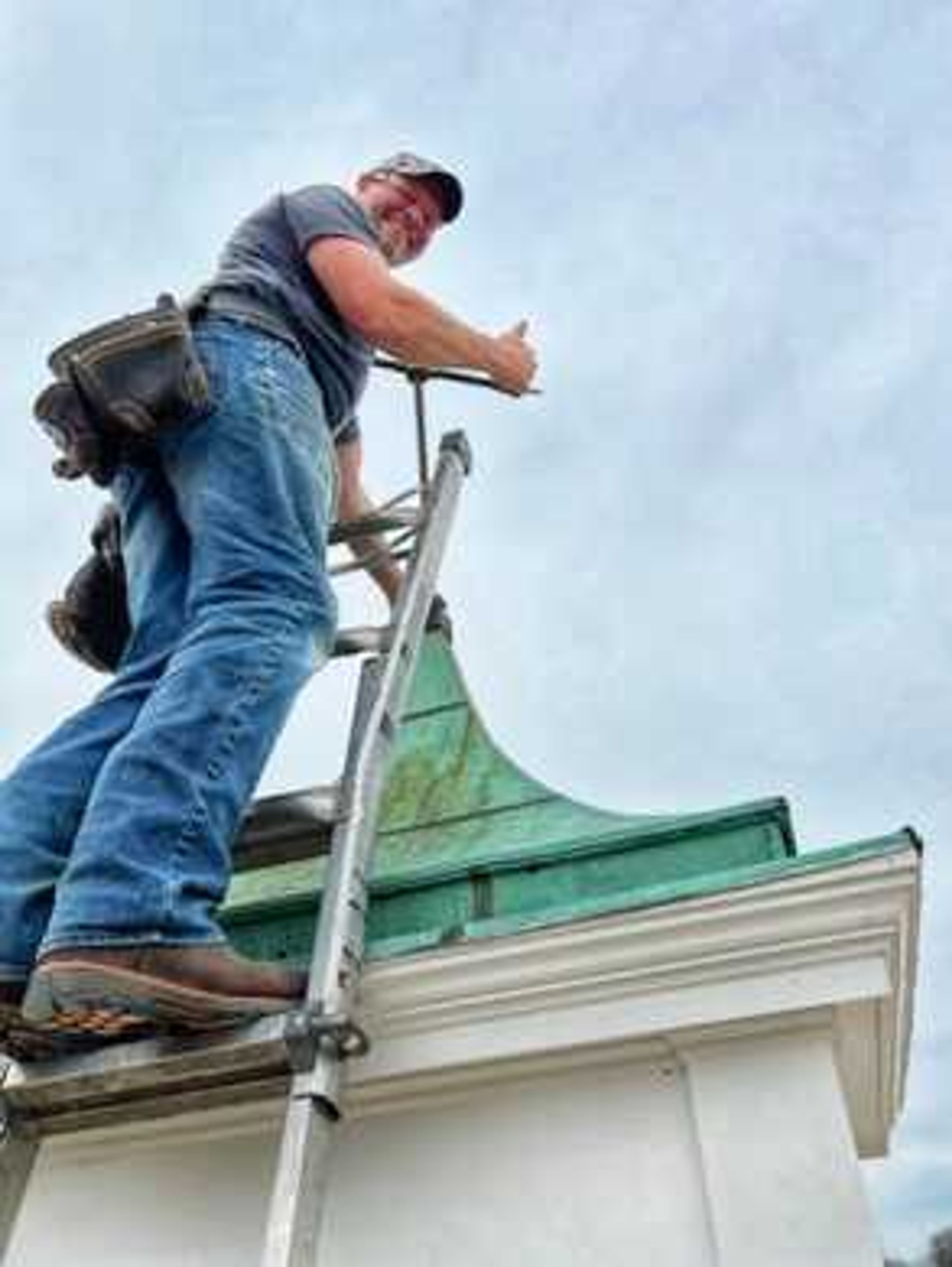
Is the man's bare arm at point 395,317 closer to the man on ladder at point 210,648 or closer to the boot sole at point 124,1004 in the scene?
the man on ladder at point 210,648

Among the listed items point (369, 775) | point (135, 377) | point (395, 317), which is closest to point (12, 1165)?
point (369, 775)

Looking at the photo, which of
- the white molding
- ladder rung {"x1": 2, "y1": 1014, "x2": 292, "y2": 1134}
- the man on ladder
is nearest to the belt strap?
the man on ladder

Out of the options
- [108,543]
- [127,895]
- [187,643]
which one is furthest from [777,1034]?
[108,543]

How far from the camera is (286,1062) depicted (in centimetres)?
155

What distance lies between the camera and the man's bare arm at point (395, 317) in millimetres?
2238

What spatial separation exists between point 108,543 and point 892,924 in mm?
1740

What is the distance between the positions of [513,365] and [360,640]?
658 mm

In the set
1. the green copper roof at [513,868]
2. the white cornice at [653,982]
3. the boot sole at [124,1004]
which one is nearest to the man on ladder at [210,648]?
the boot sole at [124,1004]

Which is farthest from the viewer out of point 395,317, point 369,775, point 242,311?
point 242,311

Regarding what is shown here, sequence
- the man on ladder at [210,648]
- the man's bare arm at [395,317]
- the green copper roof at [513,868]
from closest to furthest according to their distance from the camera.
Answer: the man on ladder at [210,648], the green copper roof at [513,868], the man's bare arm at [395,317]

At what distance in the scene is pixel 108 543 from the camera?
2521 mm

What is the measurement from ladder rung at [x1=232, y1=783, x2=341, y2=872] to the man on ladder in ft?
0.68

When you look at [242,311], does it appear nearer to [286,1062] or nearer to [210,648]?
[210,648]

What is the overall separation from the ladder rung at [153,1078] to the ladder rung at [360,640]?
88cm
